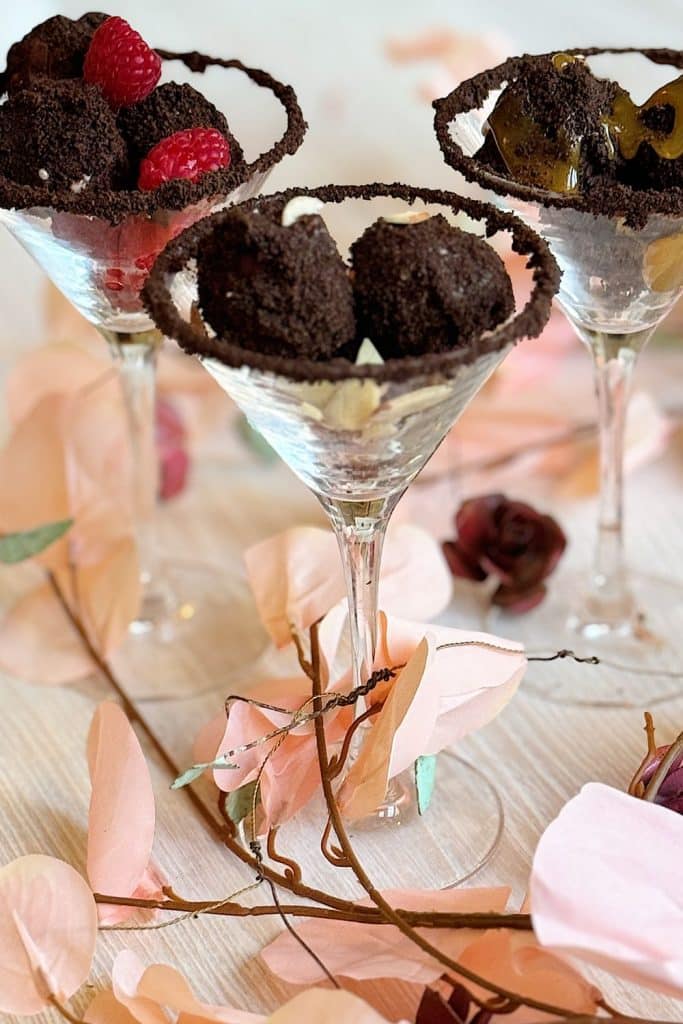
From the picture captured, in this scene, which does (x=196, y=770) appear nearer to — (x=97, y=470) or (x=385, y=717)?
(x=385, y=717)

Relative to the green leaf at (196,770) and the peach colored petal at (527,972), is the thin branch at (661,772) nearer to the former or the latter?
the peach colored petal at (527,972)

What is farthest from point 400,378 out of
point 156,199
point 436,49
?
point 436,49

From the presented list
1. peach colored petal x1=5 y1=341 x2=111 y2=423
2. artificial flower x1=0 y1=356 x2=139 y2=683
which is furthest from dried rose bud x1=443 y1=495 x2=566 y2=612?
peach colored petal x1=5 y1=341 x2=111 y2=423

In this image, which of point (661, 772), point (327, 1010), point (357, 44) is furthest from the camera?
point (357, 44)

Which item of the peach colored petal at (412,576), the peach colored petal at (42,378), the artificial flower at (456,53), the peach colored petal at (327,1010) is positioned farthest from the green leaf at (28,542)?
the artificial flower at (456,53)

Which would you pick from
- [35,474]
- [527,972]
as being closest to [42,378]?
[35,474]

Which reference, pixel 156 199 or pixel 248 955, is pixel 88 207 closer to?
pixel 156 199
